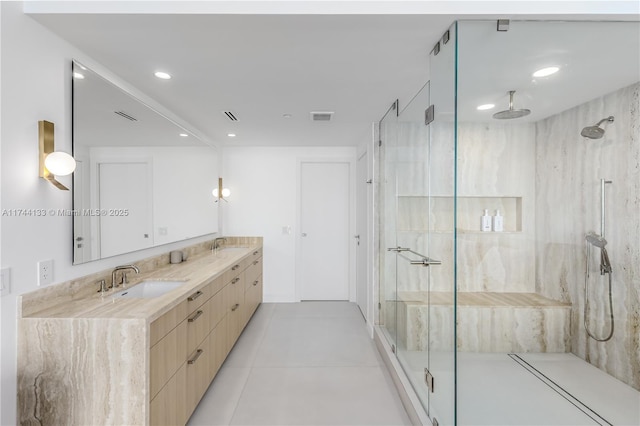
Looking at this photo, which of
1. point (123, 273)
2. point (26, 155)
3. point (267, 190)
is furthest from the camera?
point (267, 190)

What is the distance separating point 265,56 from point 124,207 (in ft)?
4.86

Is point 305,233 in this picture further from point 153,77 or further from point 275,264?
point 153,77

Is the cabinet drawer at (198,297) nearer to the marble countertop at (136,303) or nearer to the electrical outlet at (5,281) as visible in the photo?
the marble countertop at (136,303)

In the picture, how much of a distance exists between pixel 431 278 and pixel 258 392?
1569 millimetres

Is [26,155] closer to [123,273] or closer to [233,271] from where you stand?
[123,273]

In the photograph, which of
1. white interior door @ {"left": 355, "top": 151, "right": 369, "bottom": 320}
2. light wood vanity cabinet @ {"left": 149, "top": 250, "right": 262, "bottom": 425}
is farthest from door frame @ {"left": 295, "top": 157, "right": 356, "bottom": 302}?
light wood vanity cabinet @ {"left": 149, "top": 250, "right": 262, "bottom": 425}

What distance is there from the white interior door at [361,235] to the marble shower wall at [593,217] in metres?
1.81

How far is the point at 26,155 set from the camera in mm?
1426

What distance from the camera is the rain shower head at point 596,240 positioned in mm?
1920

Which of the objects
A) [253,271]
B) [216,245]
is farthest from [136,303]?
[216,245]

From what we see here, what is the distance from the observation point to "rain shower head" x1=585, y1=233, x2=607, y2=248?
6.30ft

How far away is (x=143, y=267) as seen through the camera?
2.47 m

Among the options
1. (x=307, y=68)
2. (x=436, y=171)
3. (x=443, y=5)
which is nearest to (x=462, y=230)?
(x=436, y=171)

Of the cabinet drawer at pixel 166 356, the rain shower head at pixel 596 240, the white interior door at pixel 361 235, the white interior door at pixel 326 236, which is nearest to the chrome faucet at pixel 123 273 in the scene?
the cabinet drawer at pixel 166 356
